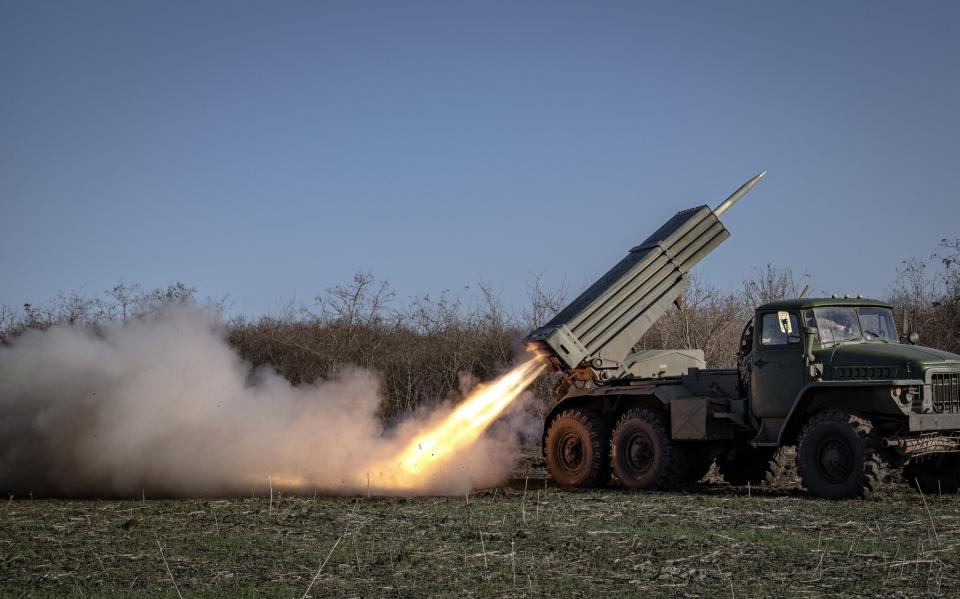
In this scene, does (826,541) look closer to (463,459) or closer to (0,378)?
(463,459)

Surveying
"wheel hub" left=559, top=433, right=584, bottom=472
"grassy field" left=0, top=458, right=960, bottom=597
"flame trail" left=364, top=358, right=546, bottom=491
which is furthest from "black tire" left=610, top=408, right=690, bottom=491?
"grassy field" left=0, top=458, right=960, bottom=597

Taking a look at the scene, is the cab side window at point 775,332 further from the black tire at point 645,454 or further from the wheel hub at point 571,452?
the wheel hub at point 571,452

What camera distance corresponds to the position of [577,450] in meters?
19.2

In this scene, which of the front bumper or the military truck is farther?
the military truck

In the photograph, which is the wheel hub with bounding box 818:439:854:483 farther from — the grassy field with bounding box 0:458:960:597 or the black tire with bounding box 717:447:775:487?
the black tire with bounding box 717:447:775:487

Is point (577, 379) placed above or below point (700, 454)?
above

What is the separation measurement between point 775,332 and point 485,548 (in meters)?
7.19

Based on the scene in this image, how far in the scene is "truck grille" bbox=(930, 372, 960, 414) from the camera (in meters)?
15.0

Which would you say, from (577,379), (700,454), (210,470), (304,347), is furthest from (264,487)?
(304,347)

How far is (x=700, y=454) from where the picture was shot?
1797cm

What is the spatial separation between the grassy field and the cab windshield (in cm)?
243

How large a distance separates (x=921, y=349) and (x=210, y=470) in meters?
10.4

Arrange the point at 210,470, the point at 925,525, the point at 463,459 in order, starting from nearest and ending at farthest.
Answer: the point at 925,525, the point at 210,470, the point at 463,459

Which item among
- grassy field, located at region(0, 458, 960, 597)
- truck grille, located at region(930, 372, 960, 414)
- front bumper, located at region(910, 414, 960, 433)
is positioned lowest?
grassy field, located at region(0, 458, 960, 597)
